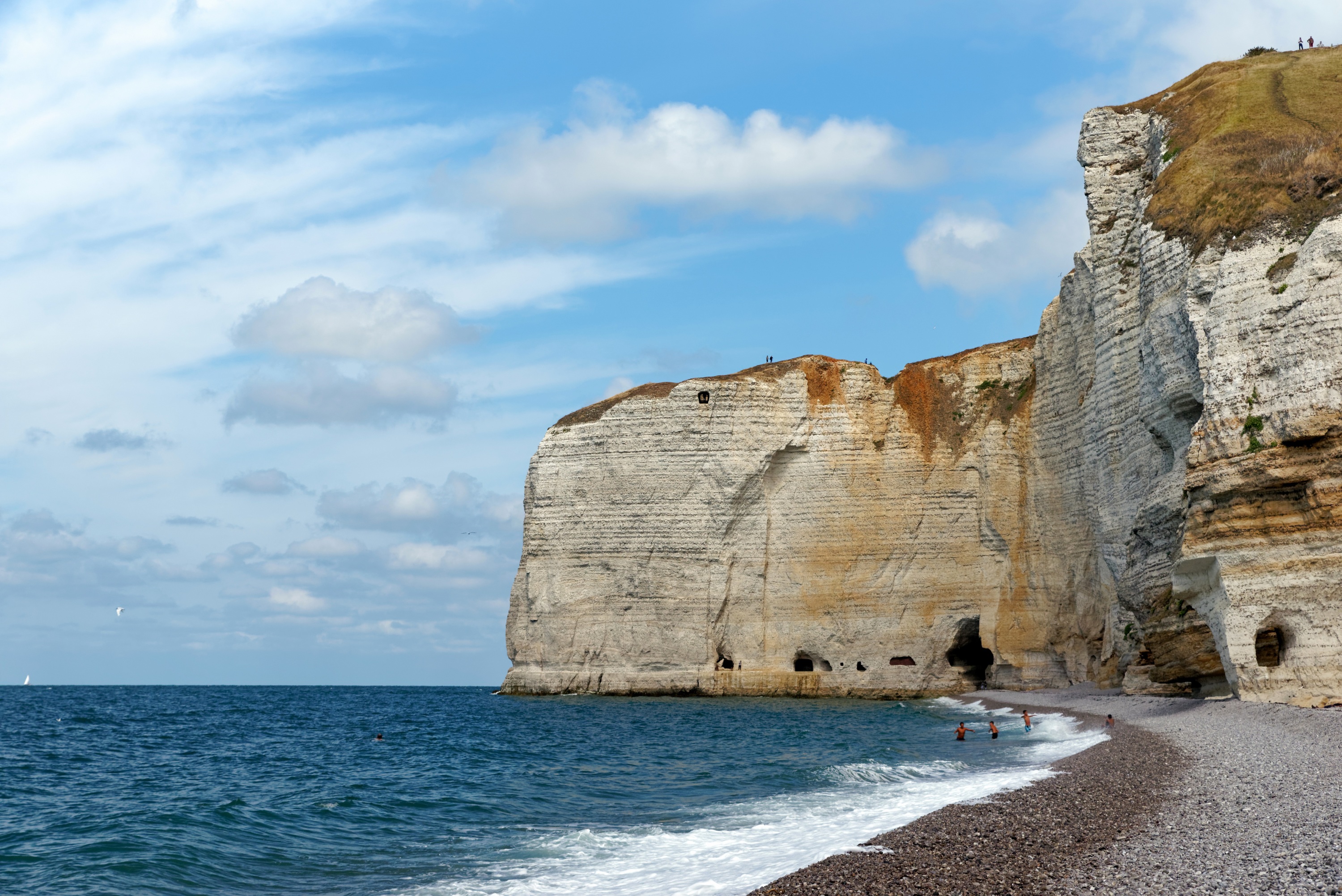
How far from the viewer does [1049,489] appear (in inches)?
1695

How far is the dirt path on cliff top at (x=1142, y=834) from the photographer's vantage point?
842 cm

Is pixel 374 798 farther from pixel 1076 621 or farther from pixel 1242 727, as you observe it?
pixel 1076 621

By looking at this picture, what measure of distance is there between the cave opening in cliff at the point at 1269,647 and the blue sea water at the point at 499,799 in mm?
4865

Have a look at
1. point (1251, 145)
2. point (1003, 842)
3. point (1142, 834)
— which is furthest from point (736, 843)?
point (1251, 145)

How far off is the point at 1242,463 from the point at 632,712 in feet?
77.6

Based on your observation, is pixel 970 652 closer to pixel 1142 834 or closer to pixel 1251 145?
pixel 1251 145

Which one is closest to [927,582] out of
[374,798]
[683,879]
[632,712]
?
[632,712]

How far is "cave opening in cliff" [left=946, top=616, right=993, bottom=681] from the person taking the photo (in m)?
46.5

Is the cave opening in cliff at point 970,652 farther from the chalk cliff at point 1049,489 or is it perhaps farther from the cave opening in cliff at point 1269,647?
the cave opening in cliff at point 1269,647

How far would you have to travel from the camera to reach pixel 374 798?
2019cm

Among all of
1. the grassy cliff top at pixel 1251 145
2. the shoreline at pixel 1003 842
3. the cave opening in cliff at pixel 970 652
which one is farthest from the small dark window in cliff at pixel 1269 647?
the cave opening in cliff at pixel 970 652

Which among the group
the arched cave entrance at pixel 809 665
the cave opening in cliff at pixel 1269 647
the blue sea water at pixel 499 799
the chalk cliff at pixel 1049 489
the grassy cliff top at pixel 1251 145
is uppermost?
the grassy cliff top at pixel 1251 145

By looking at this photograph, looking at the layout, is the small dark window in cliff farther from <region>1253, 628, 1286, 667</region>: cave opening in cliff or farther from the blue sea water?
the blue sea water

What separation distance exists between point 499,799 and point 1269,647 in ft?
56.8
